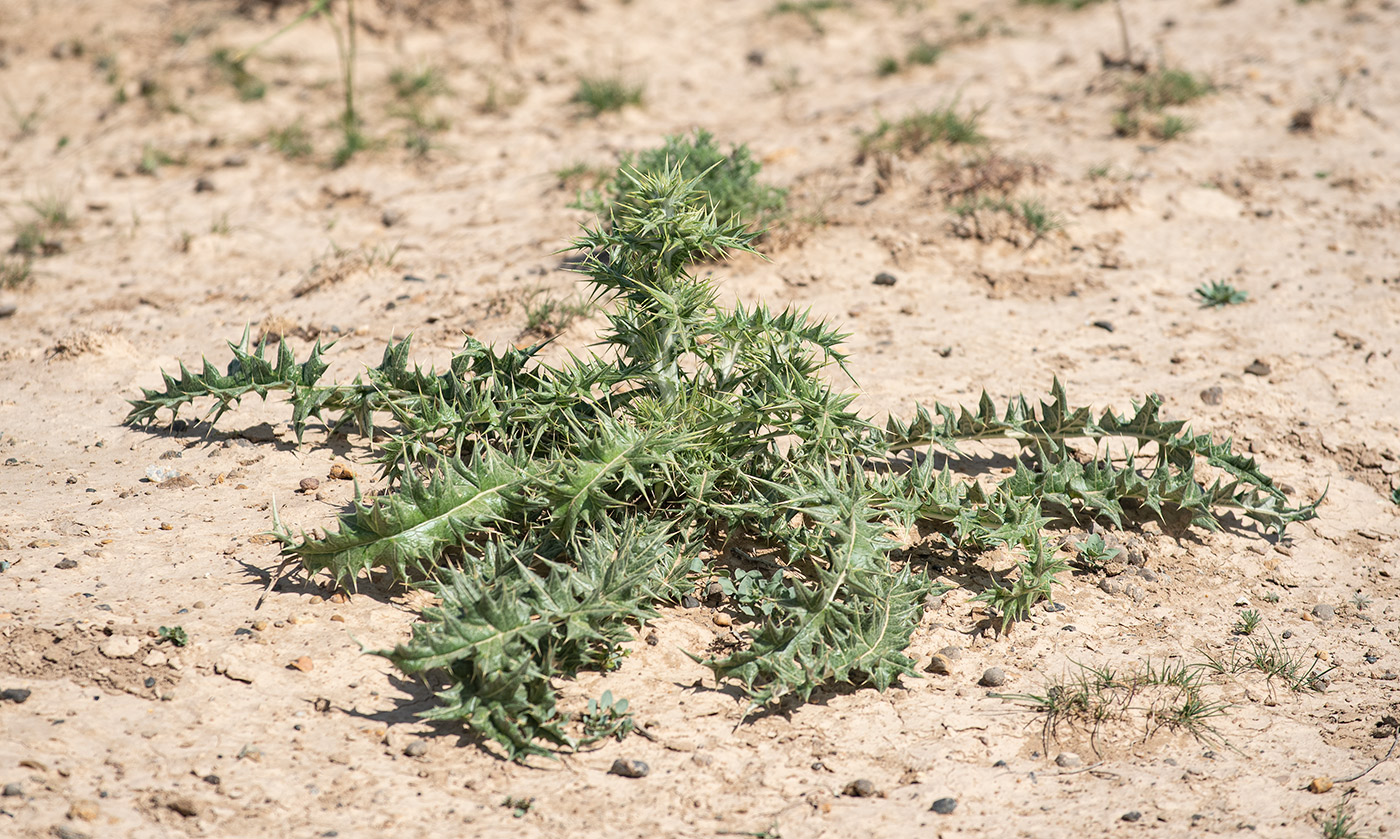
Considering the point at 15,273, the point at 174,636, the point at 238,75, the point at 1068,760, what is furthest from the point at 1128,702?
the point at 238,75

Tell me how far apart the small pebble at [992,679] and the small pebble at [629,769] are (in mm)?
872

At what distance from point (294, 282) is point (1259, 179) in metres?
4.28

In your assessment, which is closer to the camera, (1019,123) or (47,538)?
(47,538)

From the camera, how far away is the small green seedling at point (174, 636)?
8.42 feet

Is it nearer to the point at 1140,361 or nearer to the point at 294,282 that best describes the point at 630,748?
the point at 1140,361

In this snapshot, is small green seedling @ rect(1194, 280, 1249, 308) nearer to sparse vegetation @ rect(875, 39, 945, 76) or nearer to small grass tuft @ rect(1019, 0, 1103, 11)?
sparse vegetation @ rect(875, 39, 945, 76)

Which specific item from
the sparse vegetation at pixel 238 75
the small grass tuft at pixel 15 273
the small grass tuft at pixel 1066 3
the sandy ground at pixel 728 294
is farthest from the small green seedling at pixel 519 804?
the small grass tuft at pixel 1066 3

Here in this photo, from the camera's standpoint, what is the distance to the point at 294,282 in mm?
4625

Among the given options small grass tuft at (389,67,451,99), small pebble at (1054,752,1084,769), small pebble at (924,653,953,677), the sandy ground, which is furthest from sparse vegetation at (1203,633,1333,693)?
small grass tuft at (389,67,451,99)

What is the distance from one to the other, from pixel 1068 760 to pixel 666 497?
3.82 feet

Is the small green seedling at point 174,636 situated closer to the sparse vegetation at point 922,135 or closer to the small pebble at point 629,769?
the small pebble at point 629,769

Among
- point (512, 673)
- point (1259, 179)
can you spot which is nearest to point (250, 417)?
point (512, 673)

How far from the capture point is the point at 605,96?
19.3ft

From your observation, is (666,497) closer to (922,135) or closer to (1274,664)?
(1274,664)
